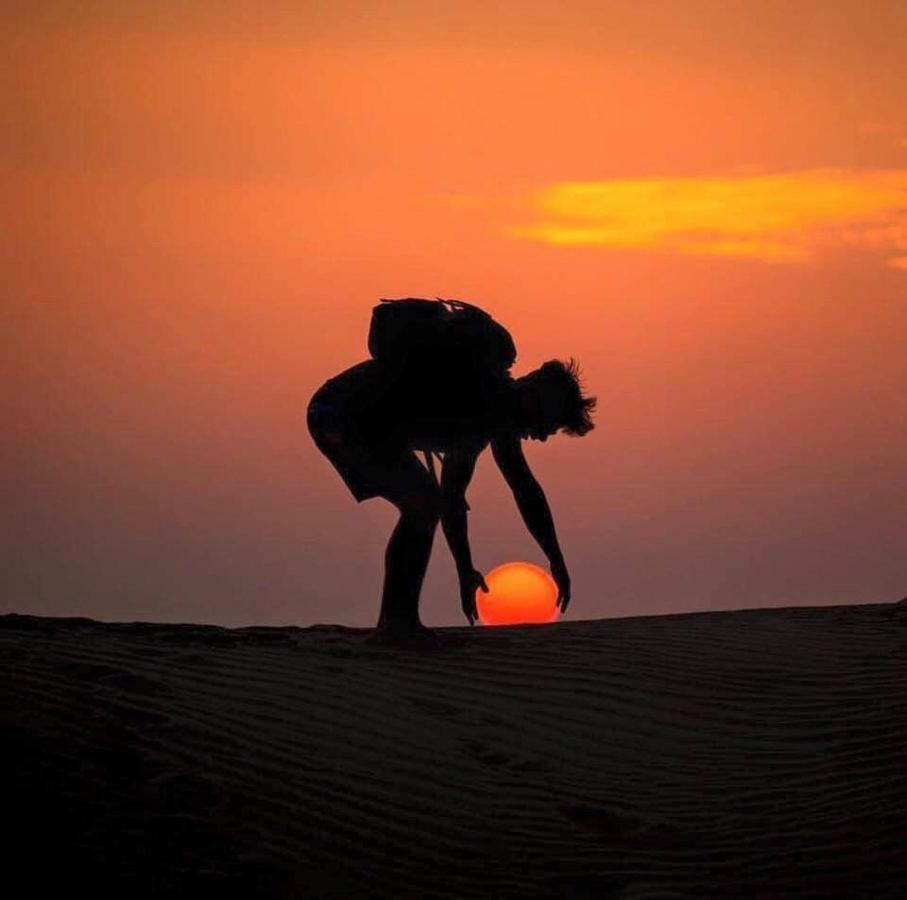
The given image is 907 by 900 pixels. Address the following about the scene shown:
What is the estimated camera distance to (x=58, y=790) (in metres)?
8.26

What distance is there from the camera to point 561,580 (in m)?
11.3

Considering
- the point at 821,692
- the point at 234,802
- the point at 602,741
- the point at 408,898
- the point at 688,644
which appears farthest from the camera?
the point at 688,644

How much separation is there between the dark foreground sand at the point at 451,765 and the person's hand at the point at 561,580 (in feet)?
1.18

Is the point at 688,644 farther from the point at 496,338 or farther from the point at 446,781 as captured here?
the point at 446,781

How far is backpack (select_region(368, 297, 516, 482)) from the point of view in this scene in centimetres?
1112

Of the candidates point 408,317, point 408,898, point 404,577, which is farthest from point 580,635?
point 408,898

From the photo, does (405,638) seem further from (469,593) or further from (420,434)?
(420,434)

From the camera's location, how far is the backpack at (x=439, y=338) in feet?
36.5

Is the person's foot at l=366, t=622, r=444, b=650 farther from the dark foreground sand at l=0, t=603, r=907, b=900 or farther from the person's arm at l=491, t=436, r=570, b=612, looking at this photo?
the person's arm at l=491, t=436, r=570, b=612

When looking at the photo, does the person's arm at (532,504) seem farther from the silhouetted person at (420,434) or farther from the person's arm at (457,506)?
the person's arm at (457,506)

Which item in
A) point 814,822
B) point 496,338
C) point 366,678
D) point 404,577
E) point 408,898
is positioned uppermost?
point 496,338

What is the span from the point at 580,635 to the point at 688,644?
2.25 ft

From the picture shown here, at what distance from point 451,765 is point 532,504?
240 cm

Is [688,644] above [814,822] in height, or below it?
above
